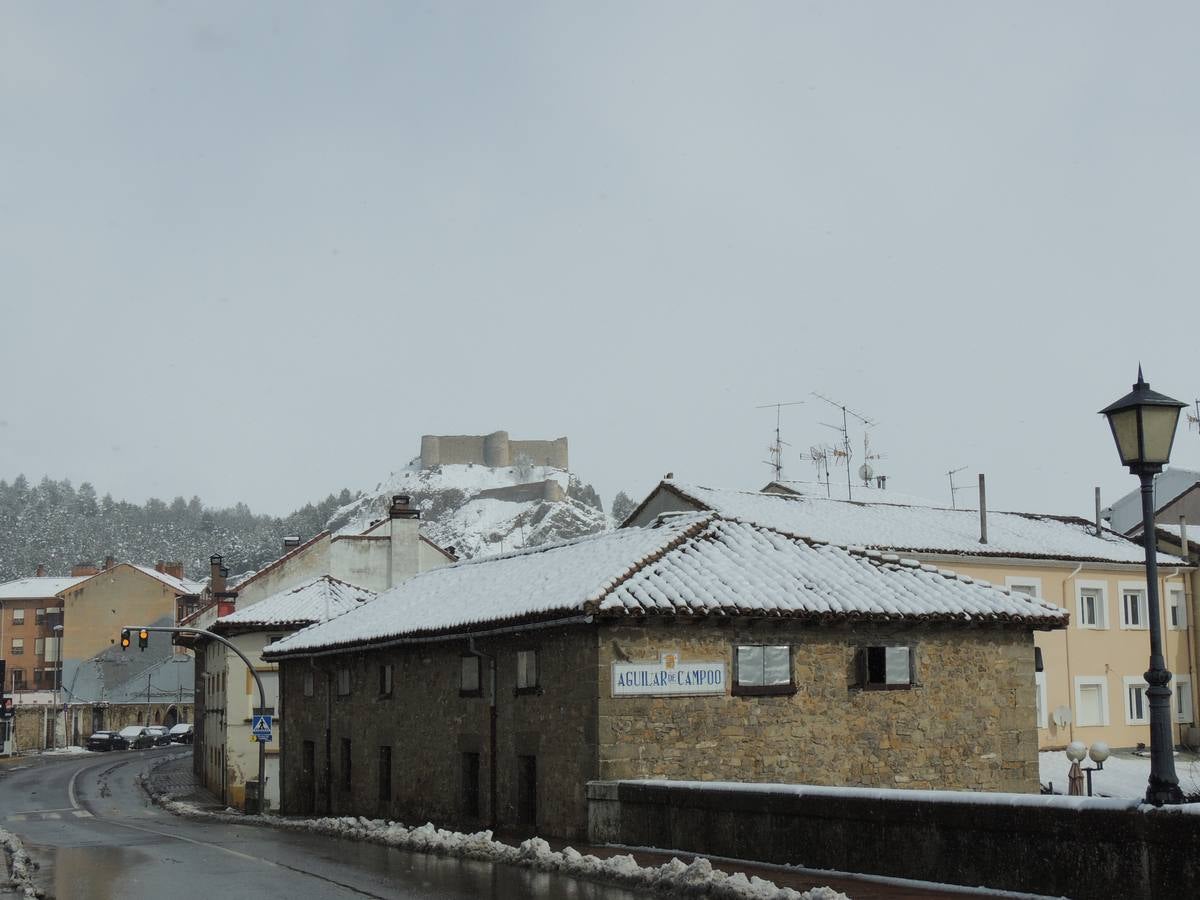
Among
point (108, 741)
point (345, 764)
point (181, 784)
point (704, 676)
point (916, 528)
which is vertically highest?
point (916, 528)

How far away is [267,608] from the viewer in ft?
157

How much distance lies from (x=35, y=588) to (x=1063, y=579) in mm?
95016

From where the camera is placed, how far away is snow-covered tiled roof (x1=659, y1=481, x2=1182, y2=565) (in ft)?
135

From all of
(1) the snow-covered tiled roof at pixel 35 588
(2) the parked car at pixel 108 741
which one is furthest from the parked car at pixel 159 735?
(1) the snow-covered tiled roof at pixel 35 588

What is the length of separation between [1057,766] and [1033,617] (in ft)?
61.2

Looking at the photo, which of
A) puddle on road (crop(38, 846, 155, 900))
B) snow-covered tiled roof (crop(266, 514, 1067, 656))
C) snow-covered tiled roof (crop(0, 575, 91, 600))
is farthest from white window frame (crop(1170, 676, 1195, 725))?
snow-covered tiled roof (crop(0, 575, 91, 600))

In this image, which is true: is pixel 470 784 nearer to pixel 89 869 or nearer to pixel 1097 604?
pixel 89 869

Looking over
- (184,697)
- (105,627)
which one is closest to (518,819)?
(184,697)

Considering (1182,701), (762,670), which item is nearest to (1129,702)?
(1182,701)

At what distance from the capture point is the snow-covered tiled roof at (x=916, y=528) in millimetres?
41094

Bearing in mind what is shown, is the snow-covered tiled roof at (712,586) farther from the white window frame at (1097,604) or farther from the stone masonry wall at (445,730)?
the white window frame at (1097,604)

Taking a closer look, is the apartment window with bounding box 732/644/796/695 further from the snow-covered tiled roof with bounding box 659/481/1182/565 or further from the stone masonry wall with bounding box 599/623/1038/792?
the snow-covered tiled roof with bounding box 659/481/1182/565

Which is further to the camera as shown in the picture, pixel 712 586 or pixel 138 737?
pixel 138 737

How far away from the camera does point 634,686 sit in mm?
19984
